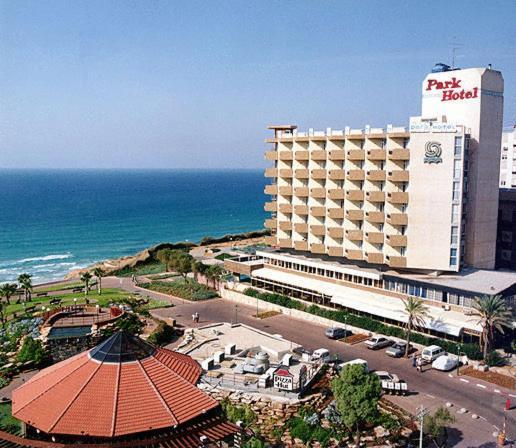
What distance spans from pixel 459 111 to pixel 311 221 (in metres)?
21.6

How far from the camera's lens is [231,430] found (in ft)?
73.8

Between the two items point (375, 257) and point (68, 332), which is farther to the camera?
point (375, 257)

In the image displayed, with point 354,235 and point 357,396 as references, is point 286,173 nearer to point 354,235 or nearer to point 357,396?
point 354,235

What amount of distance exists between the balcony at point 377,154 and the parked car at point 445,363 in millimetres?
22775

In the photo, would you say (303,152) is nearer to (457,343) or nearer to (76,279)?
(457,343)

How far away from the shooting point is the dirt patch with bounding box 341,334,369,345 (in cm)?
5383

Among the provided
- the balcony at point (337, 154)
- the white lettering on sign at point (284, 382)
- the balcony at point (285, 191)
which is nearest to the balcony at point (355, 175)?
the balcony at point (337, 154)

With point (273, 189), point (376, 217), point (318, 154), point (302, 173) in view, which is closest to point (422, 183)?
point (376, 217)

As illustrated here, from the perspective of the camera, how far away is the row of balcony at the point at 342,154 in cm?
5806

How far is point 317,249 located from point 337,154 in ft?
39.8

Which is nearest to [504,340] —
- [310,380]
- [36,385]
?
[310,380]

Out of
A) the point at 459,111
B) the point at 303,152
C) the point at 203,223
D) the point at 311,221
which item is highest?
the point at 459,111

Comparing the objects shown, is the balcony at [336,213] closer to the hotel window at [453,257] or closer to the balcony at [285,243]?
the balcony at [285,243]

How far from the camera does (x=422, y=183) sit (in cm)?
5722
